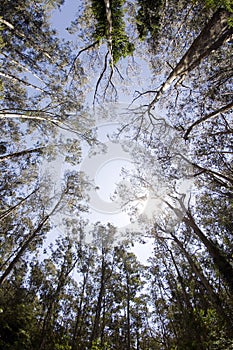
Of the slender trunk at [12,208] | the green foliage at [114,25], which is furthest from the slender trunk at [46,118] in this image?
the slender trunk at [12,208]

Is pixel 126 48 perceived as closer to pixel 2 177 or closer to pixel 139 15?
pixel 139 15

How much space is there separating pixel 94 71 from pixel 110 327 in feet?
60.1

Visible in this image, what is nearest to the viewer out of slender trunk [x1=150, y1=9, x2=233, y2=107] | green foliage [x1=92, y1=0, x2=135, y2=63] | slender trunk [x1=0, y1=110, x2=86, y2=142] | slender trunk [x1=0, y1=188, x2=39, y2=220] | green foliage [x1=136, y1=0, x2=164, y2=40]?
slender trunk [x1=150, y1=9, x2=233, y2=107]

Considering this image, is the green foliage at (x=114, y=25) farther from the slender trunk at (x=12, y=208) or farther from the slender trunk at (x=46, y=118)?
the slender trunk at (x=12, y=208)

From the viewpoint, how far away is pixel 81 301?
15969mm

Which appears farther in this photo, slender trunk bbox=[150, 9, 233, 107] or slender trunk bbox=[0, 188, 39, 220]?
slender trunk bbox=[0, 188, 39, 220]

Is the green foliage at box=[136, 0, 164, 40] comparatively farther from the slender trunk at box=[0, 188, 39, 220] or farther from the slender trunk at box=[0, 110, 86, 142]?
the slender trunk at box=[0, 188, 39, 220]

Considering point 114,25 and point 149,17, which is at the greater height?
point 149,17

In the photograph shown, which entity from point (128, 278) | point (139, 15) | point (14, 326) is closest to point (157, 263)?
point (128, 278)

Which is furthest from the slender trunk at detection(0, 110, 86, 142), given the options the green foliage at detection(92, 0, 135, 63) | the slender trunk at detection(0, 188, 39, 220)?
the slender trunk at detection(0, 188, 39, 220)

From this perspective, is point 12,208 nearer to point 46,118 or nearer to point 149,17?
point 46,118

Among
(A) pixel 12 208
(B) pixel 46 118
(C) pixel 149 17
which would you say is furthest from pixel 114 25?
(A) pixel 12 208

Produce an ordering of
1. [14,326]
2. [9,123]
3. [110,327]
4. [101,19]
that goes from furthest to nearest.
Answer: [110,327] < [9,123] < [14,326] < [101,19]

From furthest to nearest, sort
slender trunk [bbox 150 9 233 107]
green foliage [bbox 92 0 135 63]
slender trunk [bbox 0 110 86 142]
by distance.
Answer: slender trunk [bbox 0 110 86 142], green foliage [bbox 92 0 135 63], slender trunk [bbox 150 9 233 107]
